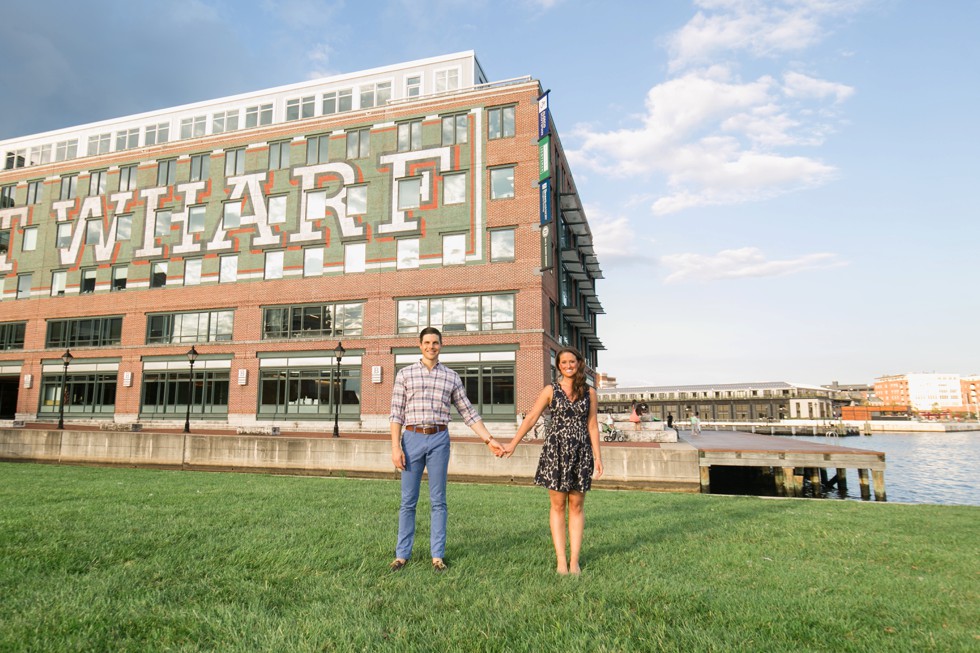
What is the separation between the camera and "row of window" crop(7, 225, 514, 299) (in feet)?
102

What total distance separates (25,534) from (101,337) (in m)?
38.3

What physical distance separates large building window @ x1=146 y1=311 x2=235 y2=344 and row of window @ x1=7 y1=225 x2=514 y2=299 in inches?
83.7

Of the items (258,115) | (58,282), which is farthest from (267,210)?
(58,282)

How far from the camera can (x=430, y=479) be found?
5.67 m

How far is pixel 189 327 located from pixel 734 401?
357 feet

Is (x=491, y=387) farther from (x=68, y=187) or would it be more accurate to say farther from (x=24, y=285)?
(x=24, y=285)

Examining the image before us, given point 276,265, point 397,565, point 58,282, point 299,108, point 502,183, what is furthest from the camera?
point 58,282

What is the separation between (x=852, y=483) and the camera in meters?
29.1

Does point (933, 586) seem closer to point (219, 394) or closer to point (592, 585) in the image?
point (592, 585)

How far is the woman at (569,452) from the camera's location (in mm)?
5408

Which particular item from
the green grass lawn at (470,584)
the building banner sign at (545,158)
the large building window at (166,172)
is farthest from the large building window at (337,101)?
the green grass lawn at (470,584)

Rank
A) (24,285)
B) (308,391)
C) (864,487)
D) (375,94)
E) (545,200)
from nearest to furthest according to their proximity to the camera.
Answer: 1. (864,487)
2. (545,200)
3. (308,391)
4. (375,94)
5. (24,285)

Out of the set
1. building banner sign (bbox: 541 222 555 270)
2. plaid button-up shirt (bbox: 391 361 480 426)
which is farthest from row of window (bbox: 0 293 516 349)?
plaid button-up shirt (bbox: 391 361 480 426)

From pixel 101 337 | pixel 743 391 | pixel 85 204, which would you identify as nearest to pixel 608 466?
pixel 101 337
